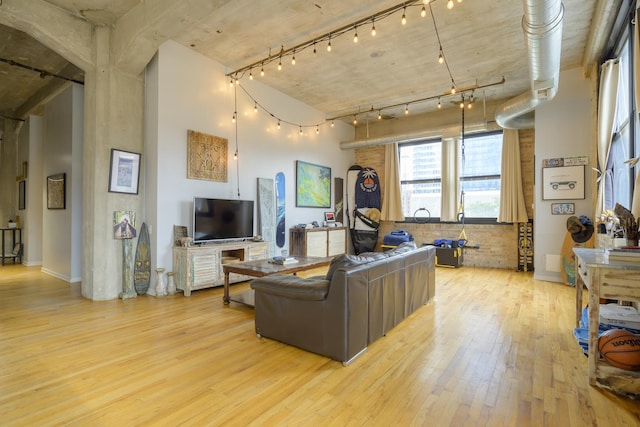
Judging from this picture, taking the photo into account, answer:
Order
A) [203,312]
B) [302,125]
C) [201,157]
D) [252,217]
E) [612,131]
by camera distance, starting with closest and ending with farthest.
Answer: [203,312]
[612,131]
[201,157]
[252,217]
[302,125]

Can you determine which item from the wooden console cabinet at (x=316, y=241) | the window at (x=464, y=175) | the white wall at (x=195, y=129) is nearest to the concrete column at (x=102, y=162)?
the white wall at (x=195, y=129)

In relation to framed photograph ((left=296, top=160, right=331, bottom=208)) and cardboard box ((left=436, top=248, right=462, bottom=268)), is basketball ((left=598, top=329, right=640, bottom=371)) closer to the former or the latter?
cardboard box ((left=436, top=248, right=462, bottom=268))

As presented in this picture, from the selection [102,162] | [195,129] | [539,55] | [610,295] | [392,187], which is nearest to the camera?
[610,295]

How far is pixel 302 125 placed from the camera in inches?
291

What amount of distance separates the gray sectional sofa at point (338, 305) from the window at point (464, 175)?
16.4 ft

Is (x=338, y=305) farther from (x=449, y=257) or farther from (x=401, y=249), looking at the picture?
(x=449, y=257)

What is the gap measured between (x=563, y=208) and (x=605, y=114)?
6.24 feet

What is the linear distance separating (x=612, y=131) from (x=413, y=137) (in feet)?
12.8

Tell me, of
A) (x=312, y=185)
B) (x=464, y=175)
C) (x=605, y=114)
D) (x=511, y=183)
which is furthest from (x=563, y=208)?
(x=312, y=185)

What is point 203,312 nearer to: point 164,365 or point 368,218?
point 164,365

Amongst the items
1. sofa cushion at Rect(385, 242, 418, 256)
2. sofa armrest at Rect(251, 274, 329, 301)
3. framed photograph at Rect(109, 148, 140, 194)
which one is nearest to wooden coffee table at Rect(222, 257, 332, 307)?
sofa armrest at Rect(251, 274, 329, 301)

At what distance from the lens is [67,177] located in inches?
229

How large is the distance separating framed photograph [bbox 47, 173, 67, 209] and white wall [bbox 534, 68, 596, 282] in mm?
8783

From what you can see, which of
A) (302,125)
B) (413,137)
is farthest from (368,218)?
(302,125)
